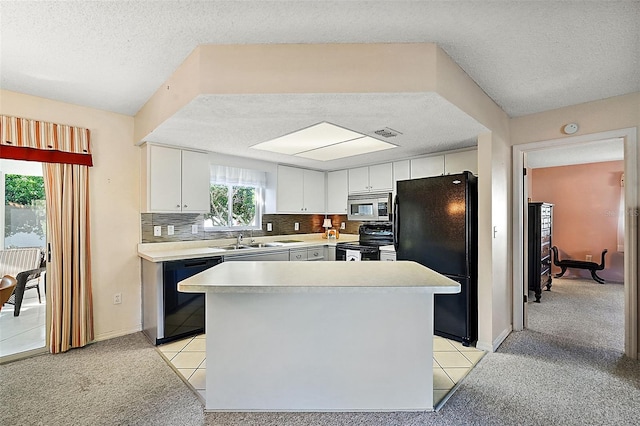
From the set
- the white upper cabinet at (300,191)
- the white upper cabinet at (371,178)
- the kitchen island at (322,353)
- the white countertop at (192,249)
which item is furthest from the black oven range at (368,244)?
the kitchen island at (322,353)

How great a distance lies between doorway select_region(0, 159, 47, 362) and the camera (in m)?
2.61

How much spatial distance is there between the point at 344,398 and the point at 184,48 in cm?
244

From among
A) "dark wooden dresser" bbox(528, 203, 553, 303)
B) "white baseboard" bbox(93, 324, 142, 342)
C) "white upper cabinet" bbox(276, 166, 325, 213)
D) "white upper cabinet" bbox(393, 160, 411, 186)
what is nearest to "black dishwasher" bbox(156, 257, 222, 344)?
"white baseboard" bbox(93, 324, 142, 342)

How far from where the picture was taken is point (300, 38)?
1803 millimetres

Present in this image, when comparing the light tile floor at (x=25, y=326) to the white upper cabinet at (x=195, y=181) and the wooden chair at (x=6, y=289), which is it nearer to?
the wooden chair at (x=6, y=289)

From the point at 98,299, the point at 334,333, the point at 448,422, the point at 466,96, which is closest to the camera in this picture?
the point at 448,422

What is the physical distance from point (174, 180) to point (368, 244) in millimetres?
2551

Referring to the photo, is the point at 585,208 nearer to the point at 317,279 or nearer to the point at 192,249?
the point at 317,279

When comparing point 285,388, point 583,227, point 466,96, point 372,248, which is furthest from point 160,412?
point 583,227

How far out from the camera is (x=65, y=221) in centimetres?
277

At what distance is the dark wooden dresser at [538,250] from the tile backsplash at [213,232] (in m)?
2.70

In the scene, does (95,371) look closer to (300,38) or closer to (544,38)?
(300,38)

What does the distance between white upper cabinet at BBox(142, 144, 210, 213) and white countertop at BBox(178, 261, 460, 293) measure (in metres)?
1.48

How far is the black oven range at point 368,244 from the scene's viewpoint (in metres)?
3.92
